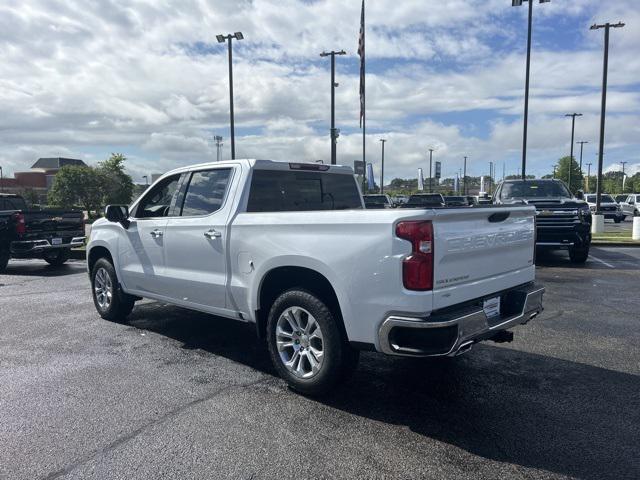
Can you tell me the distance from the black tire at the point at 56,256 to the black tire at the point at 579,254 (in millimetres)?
11877

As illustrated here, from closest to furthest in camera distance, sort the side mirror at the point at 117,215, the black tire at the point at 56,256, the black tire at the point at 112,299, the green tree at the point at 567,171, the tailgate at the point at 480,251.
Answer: the tailgate at the point at 480,251
the side mirror at the point at 117,215
the black tire at the point at 112,299
the black tire at the point at 56,256
the green tree at the point at 567,171

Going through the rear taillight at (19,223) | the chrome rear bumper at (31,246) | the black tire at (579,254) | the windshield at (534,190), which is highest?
the windshield at (534,190)

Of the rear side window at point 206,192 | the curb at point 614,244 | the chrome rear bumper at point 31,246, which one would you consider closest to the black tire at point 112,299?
the rear side window at point 206,192

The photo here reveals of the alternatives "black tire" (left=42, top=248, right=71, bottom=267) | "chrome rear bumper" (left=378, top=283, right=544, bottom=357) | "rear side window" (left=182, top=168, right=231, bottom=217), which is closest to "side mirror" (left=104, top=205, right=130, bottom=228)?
"rear side window" (left=182, top=168, right=231, bottom=217)

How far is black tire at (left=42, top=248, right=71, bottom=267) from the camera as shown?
12.2 m

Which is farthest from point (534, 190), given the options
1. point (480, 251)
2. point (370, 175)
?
point (370, 175)

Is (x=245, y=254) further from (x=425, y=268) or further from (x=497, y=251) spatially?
(x=497, y=251)

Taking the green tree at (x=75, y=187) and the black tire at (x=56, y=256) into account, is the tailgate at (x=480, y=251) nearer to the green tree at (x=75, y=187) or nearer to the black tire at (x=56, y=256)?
the black tire at (x=56, y=256)

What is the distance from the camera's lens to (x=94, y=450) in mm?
3299

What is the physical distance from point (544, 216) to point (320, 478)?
10.1 meters

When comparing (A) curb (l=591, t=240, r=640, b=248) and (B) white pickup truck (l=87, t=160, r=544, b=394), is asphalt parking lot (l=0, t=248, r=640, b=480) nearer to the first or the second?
(B) white pickup truck (l=87, t=160, r=544, b=394)

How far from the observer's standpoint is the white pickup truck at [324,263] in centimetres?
340

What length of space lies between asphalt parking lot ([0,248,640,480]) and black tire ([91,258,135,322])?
36 cm

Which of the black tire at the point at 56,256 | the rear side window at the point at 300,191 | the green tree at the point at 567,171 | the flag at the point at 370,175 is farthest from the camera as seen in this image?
the green tree at the point at 567,171
